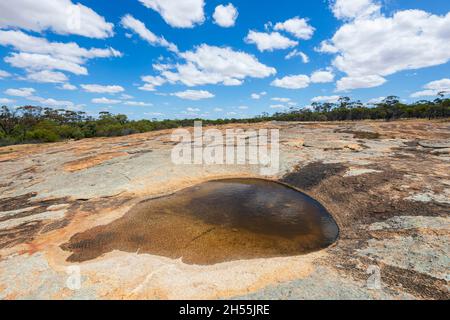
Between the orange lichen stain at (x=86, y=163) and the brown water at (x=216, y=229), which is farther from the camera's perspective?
the orange lichen stain at (x=86, y=163)

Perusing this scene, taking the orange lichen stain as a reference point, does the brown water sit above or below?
below

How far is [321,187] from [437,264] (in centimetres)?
697

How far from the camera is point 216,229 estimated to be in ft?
28.8

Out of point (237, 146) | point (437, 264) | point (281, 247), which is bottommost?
point (281, 247)

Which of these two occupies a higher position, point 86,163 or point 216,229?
point 86,163

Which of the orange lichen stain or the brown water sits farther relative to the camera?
the orange lichen stain

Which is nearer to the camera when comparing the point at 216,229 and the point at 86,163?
the point at 216,229

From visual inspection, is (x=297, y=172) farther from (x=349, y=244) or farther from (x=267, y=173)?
(x=349, y=244)

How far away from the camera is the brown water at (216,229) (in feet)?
23.8

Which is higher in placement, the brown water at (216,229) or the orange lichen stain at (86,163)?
the orange lichen stain at (86,163)

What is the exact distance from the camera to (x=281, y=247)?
7461mm

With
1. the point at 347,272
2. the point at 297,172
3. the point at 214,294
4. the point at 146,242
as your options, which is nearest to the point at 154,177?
the point at 146,242

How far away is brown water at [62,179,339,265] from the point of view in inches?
285
